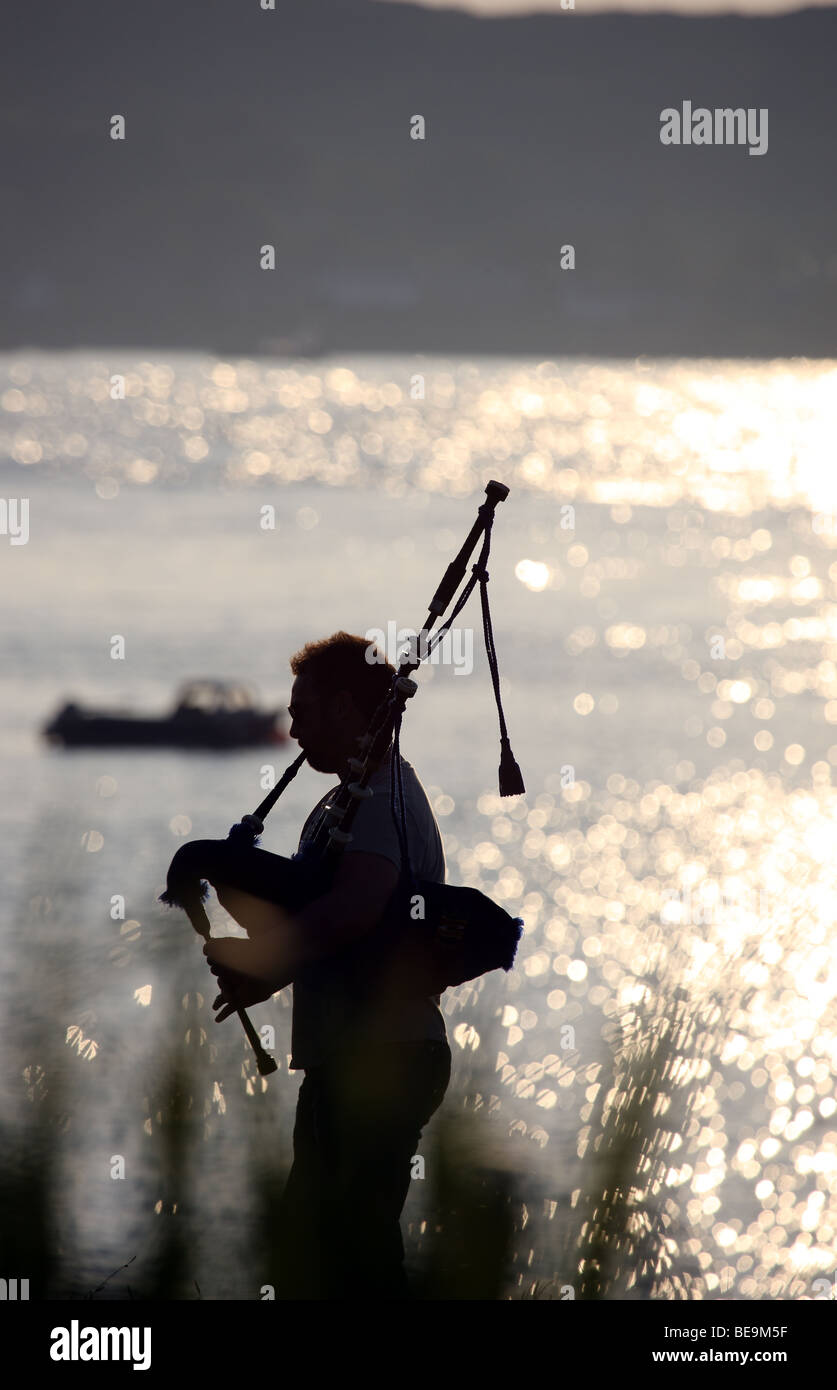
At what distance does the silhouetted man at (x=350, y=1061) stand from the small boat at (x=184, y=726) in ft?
136

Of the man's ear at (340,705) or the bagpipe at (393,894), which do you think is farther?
the man's ear at (340,705)

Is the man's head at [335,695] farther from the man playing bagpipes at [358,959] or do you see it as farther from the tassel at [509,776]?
the tassel at [509,776]

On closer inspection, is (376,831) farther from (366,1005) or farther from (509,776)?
(509,776)

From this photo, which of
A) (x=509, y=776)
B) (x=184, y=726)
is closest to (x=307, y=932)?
(x=509, y=776)

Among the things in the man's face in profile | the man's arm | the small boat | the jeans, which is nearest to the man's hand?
the man's arm

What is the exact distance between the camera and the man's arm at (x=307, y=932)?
4.75 metres

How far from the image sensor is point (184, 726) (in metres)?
46.7

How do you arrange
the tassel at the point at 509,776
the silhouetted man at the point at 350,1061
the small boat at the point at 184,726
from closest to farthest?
the silhouetted man at the point at 350,1061 < the tassel at the point at 509,776 < the small boat at the point at 184,726

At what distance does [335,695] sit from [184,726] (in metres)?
42.1

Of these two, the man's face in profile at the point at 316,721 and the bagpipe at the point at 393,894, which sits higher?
the man's face in profile at the point at 316,721

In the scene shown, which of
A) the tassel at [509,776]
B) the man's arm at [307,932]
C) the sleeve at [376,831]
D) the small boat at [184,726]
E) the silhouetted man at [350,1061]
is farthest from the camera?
the small boat at [184,726]

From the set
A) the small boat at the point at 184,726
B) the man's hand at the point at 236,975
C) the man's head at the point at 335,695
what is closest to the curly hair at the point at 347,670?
the man's head at the point at 335,695

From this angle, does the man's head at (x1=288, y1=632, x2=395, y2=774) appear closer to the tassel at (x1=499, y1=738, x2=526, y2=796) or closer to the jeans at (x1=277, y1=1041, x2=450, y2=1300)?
the tassel at (x1=499, y1=738, x2=526, y2=796)
